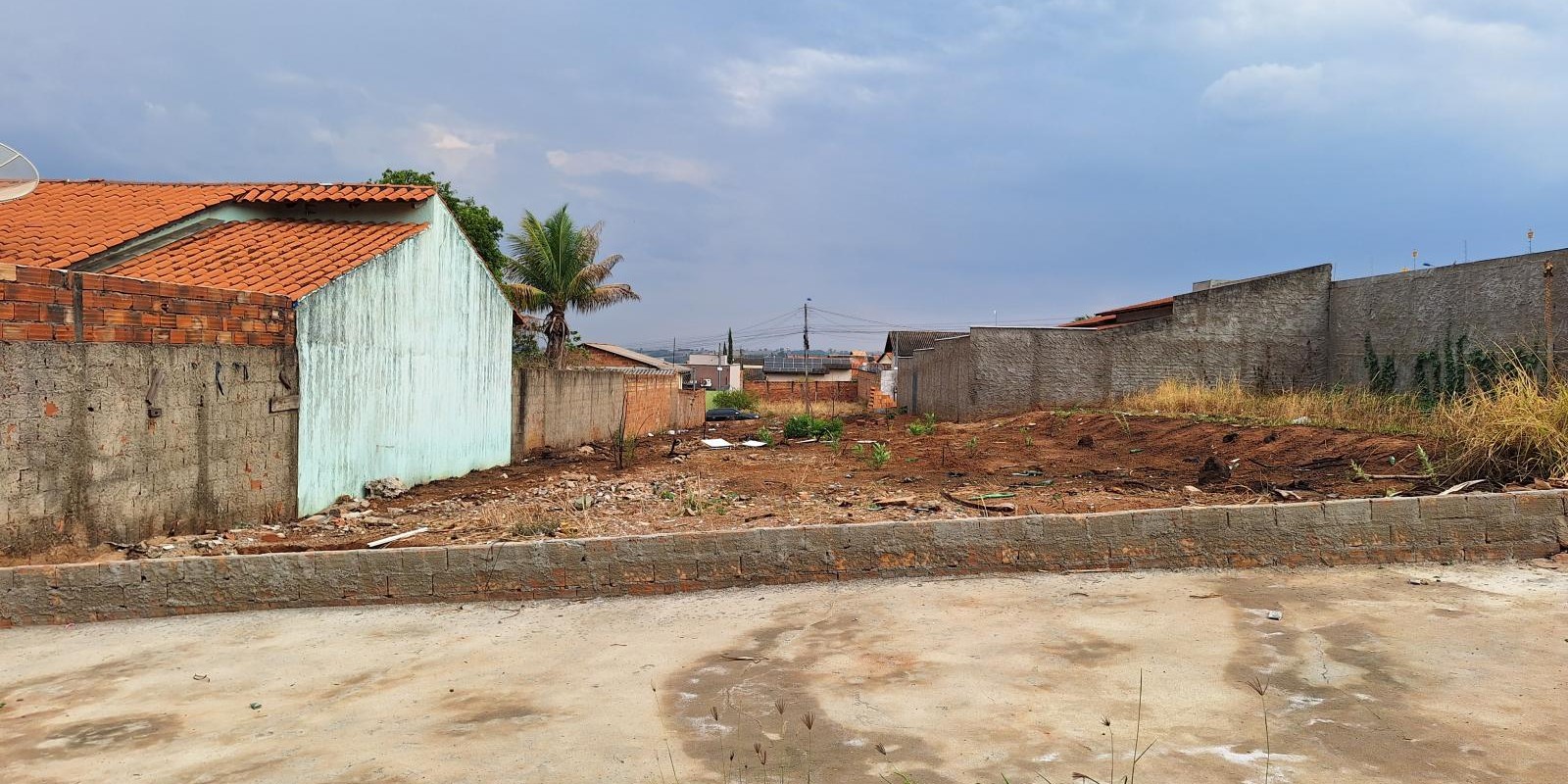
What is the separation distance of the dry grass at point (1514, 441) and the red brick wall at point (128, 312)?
38.1 ft

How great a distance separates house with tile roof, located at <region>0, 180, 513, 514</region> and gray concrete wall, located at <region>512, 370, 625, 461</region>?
5.45ft

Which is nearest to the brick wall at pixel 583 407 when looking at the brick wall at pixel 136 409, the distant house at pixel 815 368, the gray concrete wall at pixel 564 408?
the gray concrete wall at pixel 564 408

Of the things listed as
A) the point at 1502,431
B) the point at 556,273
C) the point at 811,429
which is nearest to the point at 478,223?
the point at 556,273

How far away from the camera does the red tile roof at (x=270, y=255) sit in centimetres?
1058

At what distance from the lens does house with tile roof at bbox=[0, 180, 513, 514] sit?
10430mm

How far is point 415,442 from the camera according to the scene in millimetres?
13219

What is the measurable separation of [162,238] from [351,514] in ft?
15.8

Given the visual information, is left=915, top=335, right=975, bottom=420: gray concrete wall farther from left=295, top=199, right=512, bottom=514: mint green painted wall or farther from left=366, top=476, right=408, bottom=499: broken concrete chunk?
left=366, top=476, right=408, bottom=499: broken concrete chunk

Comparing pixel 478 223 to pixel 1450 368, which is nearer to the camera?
pixel 1450 368

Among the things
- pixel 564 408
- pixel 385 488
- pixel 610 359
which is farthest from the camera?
pixel 610 359

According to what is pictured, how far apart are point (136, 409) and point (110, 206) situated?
688 centimetres

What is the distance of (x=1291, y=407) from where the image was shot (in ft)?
49.5

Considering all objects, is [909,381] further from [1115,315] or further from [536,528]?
[536,528]

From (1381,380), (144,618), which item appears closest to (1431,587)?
(144,618)
